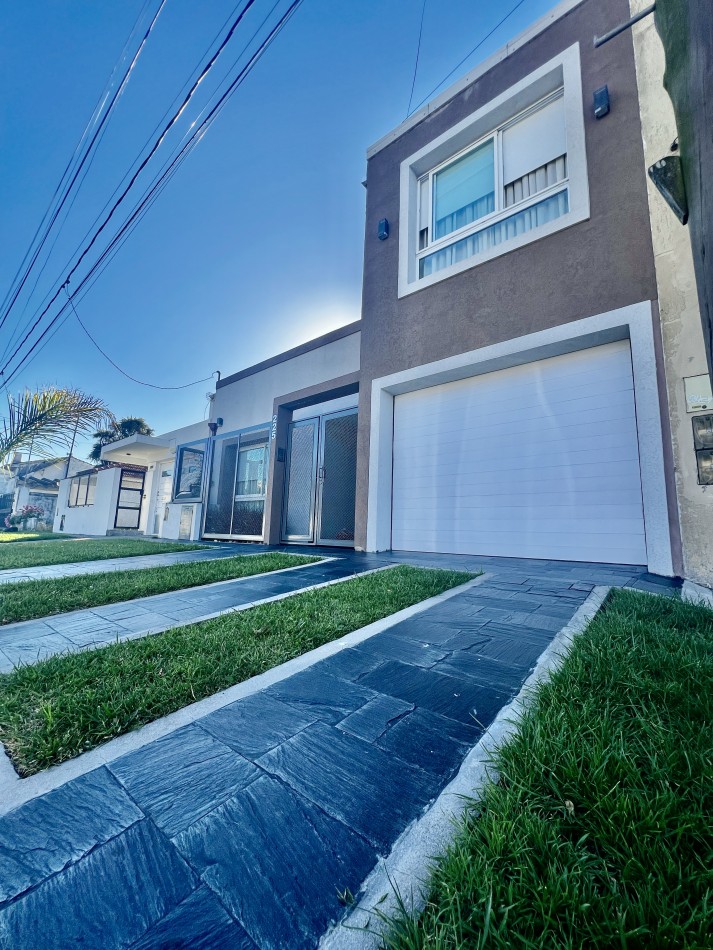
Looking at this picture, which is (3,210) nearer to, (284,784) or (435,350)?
(435,350)

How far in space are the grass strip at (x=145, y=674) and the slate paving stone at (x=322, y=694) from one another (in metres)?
0.20

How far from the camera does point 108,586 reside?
128 inches

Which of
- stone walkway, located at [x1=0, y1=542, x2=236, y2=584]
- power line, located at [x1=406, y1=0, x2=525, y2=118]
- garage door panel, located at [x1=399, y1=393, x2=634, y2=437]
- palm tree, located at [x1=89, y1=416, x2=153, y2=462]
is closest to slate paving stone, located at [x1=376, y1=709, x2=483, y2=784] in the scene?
stone walkway, located at [x1=0, y1=542, x2=236, y2=584]

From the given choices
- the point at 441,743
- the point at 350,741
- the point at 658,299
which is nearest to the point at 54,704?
the point at 350,741

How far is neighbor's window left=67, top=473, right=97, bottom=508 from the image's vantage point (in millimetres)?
15012

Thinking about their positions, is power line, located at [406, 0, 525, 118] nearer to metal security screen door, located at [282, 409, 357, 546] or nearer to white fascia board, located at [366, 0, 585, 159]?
white fascia board, located at [366, 0, 585, 159]

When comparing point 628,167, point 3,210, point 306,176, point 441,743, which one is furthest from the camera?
point 3,210

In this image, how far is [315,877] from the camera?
74cm

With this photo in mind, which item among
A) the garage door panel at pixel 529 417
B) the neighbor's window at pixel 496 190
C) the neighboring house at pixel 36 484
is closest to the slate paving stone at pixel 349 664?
the garage door panel at pixel 529 417

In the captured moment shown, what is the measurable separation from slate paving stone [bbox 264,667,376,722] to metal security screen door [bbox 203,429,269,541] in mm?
6749

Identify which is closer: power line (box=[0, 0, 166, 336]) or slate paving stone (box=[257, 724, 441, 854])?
slate paving stone (box=[257, 724, 441, 854])

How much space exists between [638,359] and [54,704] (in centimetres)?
515

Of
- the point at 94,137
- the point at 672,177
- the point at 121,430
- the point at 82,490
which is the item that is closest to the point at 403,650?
the point at 672,177

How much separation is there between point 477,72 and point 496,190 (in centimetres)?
192
